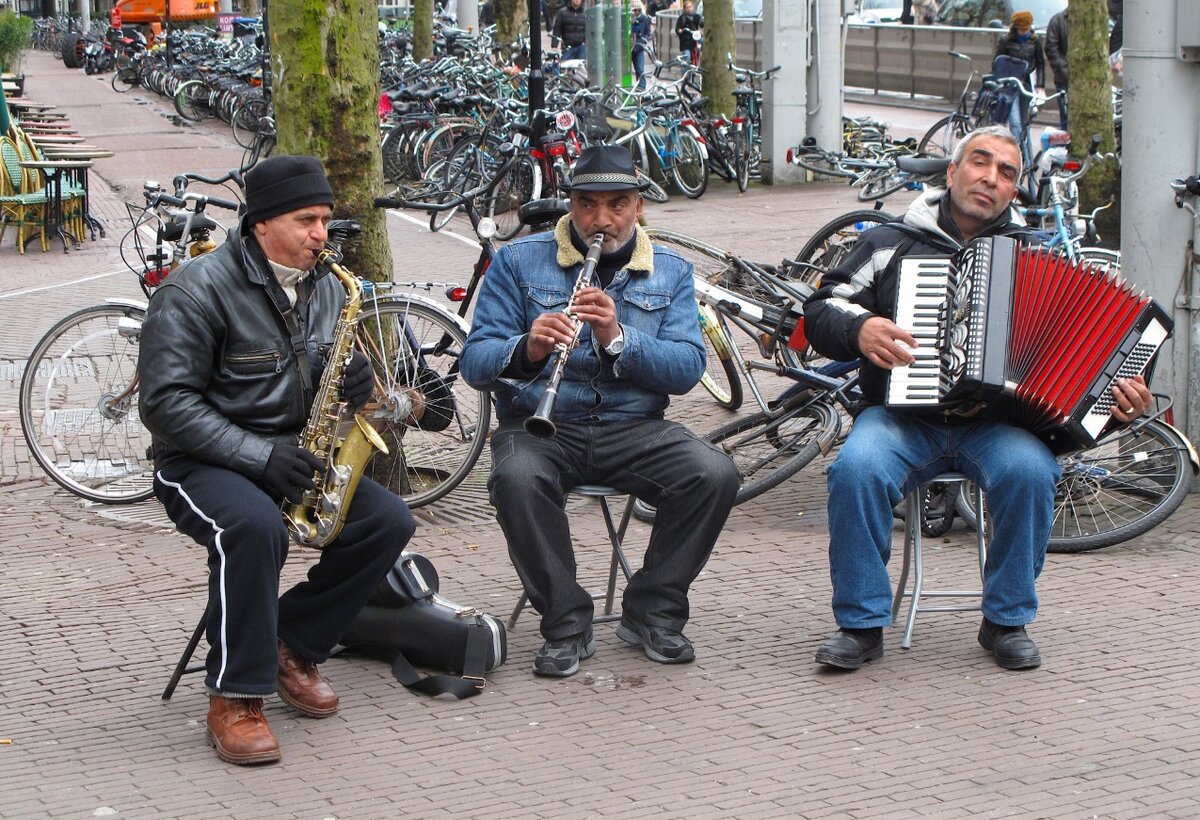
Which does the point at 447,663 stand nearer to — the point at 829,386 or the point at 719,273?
the point at 829,386

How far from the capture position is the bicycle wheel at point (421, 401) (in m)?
6.12

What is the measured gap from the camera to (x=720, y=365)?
25.3ft

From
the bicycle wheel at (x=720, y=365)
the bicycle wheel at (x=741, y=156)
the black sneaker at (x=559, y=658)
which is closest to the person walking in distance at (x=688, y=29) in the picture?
the bicycle wheel at (x=741, y=156)

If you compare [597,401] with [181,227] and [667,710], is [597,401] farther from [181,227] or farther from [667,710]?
[181,227]

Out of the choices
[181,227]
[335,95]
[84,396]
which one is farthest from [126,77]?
[335,95]

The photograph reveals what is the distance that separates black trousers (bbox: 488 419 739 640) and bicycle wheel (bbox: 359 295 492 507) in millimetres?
1444

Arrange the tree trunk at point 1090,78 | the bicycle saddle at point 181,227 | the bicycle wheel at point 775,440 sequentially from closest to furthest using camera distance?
the bicycle wheel at point 775,440
the bicycle saddle at point 181,227
the tree trunk at point 1090,78

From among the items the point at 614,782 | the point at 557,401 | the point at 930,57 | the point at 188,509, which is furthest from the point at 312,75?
the point at 930,57

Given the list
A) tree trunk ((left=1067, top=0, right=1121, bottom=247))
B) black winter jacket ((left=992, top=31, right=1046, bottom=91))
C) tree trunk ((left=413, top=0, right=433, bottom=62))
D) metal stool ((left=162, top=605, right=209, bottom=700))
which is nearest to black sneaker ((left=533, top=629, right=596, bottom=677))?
metal stool ((left=162, top=605, right=209, bottom=700))

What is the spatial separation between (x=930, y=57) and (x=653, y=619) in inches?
869

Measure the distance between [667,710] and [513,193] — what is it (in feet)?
30.5

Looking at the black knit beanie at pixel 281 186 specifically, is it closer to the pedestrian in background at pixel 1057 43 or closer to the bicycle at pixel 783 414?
the bicycle at pixel 783 414

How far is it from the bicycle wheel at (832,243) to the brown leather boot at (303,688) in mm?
4132

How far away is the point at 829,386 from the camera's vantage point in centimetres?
604
